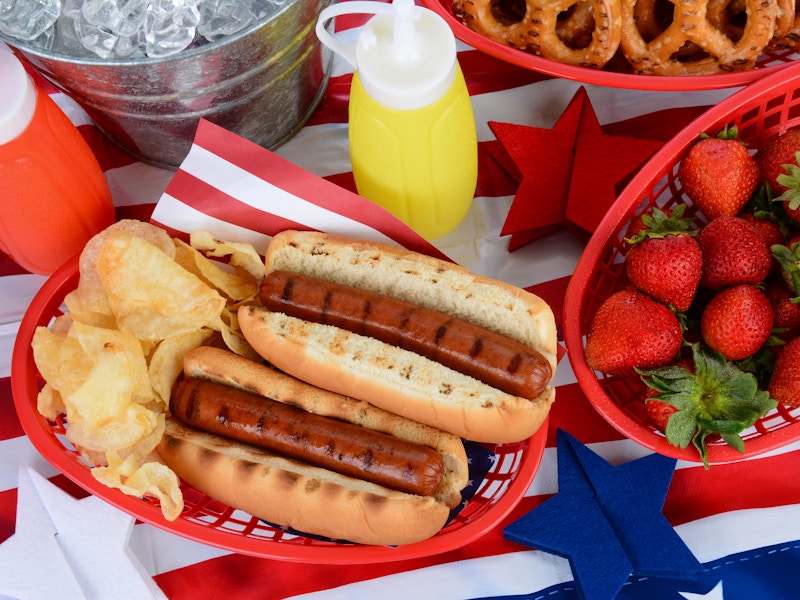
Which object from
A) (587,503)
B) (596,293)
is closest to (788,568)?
(587,503)

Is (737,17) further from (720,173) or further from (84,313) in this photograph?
(84,313)

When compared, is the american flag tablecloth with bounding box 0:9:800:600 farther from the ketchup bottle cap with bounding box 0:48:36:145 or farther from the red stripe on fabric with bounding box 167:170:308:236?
the ketchup bottle cap with bounding box 0:48:36:145

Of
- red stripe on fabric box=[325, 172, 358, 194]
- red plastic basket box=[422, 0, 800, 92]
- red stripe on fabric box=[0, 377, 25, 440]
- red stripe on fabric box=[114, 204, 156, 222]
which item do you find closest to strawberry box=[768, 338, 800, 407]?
red plastic basket box=[422, 0, 800, 92]

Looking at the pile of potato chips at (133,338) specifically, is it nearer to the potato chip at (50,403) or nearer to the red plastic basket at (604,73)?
the potato chip at (50,403)

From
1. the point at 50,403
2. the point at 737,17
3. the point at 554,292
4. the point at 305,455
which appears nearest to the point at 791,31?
the point at 737,17

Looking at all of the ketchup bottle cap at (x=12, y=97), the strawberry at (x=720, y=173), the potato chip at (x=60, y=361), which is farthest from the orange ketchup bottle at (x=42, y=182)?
the strawberry at (x=720, y=173)

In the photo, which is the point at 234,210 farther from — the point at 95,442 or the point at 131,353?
the point at 95,442

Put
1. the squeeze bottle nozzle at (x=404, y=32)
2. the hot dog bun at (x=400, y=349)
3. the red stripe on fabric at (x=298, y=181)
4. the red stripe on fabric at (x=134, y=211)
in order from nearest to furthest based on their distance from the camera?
the squeeze bottle nozzle at (x=404, y=32)
the hot dog bun at (x=400, y=349)
the red stripe on fabric at (x=298, y=181)
the red stripe on fabric at (x=134, y=211)
